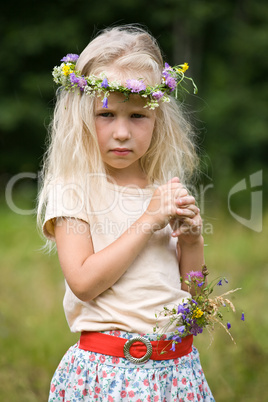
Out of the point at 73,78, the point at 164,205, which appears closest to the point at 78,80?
the point at 73,78

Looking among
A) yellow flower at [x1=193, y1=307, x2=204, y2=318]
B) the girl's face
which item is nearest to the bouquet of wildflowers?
yellow flower at [x1=193, y1=307, x2=204, y2=318]

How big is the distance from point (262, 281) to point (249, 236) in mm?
1822

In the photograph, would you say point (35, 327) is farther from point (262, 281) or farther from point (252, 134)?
point (252, 134)

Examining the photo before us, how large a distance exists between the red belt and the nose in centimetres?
78

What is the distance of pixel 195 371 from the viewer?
2.26m

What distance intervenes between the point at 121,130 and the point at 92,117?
0.16 m

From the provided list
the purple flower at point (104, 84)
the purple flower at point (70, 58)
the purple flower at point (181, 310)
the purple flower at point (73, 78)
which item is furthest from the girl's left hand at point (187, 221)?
the purple flower at point (70, 58)

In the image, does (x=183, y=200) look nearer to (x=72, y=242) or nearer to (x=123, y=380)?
(x=72, y=242)

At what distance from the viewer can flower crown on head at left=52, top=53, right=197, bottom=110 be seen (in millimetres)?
2080

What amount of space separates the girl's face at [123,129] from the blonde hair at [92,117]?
0.05 m

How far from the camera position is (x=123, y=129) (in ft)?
6.92

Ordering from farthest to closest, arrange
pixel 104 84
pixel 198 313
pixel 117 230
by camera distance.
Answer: pixel 117 230 → pixel 104 84 → pixel 198 313

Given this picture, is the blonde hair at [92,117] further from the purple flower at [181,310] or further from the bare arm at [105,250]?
the purple flower at [181,310]

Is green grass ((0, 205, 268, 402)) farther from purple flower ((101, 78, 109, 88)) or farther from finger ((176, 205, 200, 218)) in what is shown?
purple flower ((101, 78, 109, 88))
